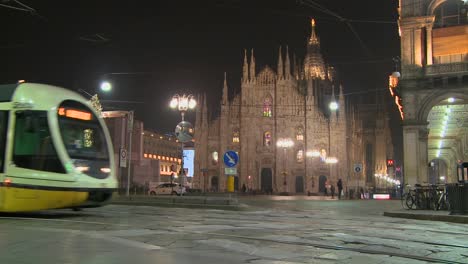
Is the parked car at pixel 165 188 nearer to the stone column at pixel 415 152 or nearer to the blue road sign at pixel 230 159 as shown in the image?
the stone column at pixel 415 152

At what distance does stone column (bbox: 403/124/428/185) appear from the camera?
26469 millimetres

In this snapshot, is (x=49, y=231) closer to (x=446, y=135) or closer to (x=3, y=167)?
(x=3, y=167)

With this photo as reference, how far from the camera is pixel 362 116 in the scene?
11469cm

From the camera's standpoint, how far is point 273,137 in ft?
240

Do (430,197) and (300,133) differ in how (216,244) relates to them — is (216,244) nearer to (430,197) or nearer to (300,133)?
(430,197)

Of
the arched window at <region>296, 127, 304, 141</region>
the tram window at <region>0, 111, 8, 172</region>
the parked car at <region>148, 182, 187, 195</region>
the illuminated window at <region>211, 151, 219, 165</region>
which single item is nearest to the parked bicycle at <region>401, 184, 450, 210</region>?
the tram window at <region>0, 111, 8, 172</region>

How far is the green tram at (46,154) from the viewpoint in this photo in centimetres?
1120

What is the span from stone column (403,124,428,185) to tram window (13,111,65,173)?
2045cm

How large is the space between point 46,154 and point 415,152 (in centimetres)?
2077

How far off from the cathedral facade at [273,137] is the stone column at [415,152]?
43.1 meters

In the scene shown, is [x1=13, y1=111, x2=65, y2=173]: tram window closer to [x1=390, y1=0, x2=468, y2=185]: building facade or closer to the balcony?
[x1=390, y1=0, x2=468, y2=185]: building facade

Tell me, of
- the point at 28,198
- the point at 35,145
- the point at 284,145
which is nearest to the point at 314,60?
the point at 284,145

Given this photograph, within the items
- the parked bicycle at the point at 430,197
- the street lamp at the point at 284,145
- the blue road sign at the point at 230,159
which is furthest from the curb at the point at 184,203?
the street lamp at the point at 284,145

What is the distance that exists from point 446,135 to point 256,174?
117 feet
